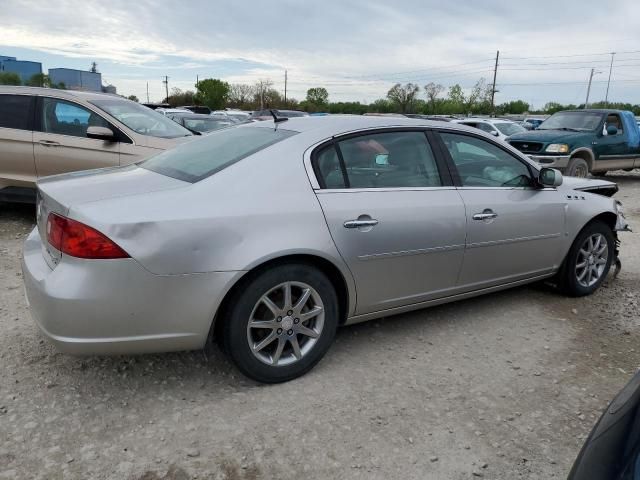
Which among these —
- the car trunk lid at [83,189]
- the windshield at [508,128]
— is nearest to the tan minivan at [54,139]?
the car trunk lid at [83,189]

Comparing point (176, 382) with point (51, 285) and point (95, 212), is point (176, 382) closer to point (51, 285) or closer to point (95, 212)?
point (51, 285)

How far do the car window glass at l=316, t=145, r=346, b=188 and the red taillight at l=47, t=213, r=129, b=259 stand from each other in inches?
49.0

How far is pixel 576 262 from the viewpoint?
181 inches

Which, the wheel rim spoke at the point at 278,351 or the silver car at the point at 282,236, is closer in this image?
the silver car at the point at 282,236

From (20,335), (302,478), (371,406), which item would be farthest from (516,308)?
(20,335)

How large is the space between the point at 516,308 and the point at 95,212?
11.1 feet

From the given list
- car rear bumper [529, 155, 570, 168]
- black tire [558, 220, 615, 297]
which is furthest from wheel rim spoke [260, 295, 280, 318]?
car rear bumper [529, 155, 570, 168]

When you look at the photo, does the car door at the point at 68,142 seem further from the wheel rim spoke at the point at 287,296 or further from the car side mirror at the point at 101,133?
the wheel rim spoke at the point at 287,296

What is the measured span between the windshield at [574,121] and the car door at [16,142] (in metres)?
10.5

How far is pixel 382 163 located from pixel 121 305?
6.06 ft

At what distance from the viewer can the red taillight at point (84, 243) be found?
8.48ft

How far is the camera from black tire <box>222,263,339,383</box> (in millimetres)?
Answer: 2893

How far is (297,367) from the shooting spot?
3.17 m

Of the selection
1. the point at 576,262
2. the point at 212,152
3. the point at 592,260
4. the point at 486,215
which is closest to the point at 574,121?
the point at 592,260
